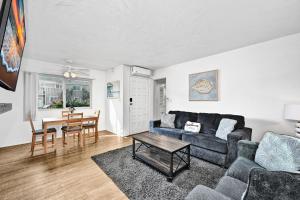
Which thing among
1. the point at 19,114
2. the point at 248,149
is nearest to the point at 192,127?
the point at 248,149

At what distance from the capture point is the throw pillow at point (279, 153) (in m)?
1.25

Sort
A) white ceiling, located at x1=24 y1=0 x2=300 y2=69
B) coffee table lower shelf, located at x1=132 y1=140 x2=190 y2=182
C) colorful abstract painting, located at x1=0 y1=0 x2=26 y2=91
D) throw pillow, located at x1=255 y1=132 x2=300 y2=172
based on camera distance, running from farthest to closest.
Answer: coffee table lower shelf, located at x1=132 y1=140 x2=190 y2=182, white ceiling, located at x1=24 y1=0 x2=300 y2=69, throw pillow, located at x1=255 y1=132 x2=300 y2=172, colorful abstract painting, located at x1=0 y1=0 x2=26 y2=91

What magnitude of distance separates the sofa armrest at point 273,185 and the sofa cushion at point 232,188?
361 mm

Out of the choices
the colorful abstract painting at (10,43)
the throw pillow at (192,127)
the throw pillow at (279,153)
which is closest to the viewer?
the colorful abstract painting at (10,43)

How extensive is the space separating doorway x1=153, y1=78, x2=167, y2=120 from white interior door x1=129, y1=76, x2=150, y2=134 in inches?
16.3

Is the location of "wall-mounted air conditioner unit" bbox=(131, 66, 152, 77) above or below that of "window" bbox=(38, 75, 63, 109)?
above

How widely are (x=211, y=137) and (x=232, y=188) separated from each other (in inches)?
59.1

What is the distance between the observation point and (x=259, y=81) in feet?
8.63

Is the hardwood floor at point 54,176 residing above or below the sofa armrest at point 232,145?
below

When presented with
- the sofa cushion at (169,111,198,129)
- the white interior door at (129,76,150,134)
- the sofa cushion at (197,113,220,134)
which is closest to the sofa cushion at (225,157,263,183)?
the sofa cushion at (197,113,220,134)

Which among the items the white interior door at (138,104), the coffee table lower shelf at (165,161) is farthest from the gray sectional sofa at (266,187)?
the white interior door at (138,104)

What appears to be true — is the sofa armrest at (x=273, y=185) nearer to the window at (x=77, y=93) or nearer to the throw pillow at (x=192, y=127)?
the throw pillow at (x=192, y=127)

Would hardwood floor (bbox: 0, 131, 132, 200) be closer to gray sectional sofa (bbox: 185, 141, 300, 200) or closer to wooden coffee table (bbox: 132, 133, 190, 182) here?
wooden coffee table (bbox: 132, 133, 190, 182)

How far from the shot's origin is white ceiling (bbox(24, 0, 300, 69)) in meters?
1.56
